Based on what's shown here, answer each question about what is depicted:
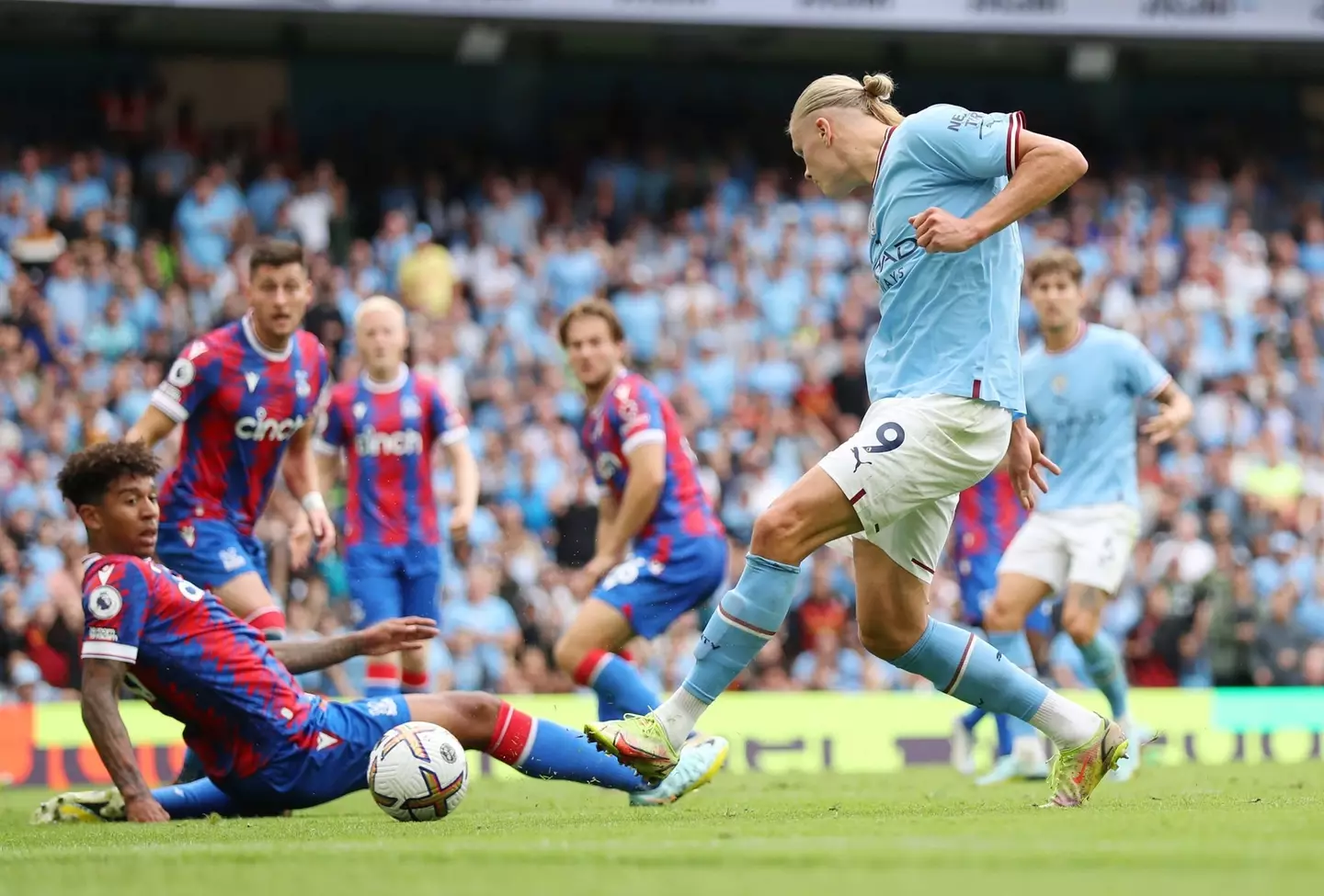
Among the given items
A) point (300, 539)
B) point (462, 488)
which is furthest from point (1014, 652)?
point (300, 539)

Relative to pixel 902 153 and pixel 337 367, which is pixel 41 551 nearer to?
pixel 337 367

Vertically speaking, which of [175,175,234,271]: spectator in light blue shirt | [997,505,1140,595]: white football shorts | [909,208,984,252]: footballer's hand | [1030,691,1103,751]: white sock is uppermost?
[175,175,234,271]: spectator in light blue shirt

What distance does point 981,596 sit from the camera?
474 inches

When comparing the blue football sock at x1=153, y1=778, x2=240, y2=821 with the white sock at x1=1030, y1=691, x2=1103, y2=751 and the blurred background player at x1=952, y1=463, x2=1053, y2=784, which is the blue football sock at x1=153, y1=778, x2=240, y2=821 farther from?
the blurred background player at x1=952, y1=463, x2=1053, y2=784

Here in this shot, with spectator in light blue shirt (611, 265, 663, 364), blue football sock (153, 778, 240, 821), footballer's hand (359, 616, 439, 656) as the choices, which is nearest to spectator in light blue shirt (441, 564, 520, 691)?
spectator in light blue shirt (611, 265, 663, 364)

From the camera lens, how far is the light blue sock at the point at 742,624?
6.41 m

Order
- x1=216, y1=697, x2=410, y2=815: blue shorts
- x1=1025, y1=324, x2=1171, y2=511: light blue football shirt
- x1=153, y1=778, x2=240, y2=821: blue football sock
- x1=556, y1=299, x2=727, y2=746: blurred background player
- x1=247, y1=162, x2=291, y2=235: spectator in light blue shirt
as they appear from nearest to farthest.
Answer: x1=216, y1=697, x2=410, y2=815: blue shorts → x1=153, y1=778, x2=240, y2=821: blue football sock → x1=556, y1=299, x2=727, y2=746: blurred background player → x1=1025, y1=324, x2=1171, y2=511: light blue football shirt → x1=247, y1=162, x2=291, y2=235: spectator in light blue shirt

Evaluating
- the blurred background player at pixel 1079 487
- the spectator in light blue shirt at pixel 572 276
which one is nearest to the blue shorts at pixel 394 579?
the blurred background player at pixel 1079 487

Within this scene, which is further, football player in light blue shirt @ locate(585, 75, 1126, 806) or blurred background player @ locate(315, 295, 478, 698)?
blurred background player @ locate(315, 295, 478, 698)

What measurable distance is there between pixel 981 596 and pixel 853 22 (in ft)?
37.8

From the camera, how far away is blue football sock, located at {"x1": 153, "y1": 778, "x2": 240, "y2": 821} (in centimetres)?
770

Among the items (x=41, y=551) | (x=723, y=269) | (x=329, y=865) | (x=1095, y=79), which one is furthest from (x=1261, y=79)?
(x=329, y=865)

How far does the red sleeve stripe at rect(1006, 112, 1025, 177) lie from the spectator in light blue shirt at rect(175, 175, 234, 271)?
1398 centimetres

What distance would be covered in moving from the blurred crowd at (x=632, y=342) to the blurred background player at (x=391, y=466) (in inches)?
166
